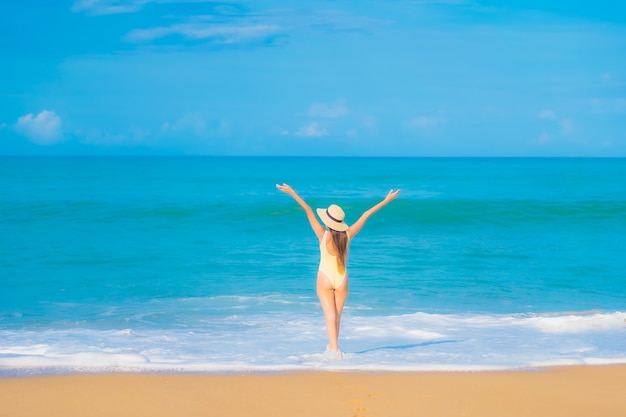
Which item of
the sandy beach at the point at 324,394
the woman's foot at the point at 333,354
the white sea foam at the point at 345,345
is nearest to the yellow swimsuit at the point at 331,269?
the woman's foot at the point at 333,354

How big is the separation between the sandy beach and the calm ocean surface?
0.36 metres

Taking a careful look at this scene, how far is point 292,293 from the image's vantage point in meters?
10.4

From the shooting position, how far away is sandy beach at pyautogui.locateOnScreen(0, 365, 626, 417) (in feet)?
16.5

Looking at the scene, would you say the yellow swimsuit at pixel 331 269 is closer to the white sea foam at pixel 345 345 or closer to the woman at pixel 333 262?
the woman at pixel 333 262

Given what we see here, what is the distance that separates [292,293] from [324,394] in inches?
201

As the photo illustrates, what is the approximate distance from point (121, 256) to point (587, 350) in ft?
33.4

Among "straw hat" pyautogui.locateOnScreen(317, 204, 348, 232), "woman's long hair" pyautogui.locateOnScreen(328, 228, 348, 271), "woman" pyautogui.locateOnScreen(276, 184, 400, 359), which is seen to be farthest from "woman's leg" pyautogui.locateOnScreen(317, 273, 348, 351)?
"straw hat" pyautogui.locateOnScreen(317, 204, 348, 232)

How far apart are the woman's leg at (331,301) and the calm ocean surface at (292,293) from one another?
0.29 metres

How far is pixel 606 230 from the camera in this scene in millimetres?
20938

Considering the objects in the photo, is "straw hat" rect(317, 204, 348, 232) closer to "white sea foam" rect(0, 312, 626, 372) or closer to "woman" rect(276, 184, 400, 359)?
"woman" rect(276, 184, 400, 359)

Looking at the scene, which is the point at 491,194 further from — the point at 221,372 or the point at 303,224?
the point at 221,372

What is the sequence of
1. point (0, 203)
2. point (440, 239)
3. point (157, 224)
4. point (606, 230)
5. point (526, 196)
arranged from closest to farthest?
point (440, 239), point (606, 230), point (157, 224), point (0, 203), point (526, 196)

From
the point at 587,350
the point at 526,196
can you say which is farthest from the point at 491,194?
the point at 587,350

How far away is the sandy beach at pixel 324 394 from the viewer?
504 centimetres
